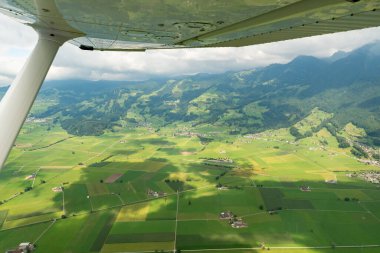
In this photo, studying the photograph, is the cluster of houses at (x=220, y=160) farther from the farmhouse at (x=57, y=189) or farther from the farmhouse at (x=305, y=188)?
the farmhouse at (x=57, y=189)

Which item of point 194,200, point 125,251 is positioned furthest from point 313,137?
point 125,251

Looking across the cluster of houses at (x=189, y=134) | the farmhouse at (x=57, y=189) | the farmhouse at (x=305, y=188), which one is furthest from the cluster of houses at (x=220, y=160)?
the cluster of houses at (x=189, y=134)

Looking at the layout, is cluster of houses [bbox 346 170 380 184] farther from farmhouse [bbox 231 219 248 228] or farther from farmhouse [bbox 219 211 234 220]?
farmhouse [bbox 231 219 248 228]

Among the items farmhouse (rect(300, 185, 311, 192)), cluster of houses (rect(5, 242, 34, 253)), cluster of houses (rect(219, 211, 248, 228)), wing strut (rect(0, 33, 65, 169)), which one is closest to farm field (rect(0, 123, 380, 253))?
farmhouse (rect(300, 185, 311, 192))

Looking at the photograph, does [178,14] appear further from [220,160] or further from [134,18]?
[220,160]

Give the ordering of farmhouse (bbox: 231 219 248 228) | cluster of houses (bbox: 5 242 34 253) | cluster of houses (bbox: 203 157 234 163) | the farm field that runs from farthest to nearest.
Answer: cluster of houses (bbox: 203 157 234 163) → farmhouse (bbox: 231 219 248 228) → the farm field → cluster of houses (bbox: 5 242 34 253)

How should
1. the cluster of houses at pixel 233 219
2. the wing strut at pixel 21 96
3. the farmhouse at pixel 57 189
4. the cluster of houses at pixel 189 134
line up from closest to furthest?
1. the wing strut at pixel 21 96
2. the cluster of houses at pixel 233 219
3. the farmhouse at pixel 57 189
4. the cluster of houses at pixel 189 134
